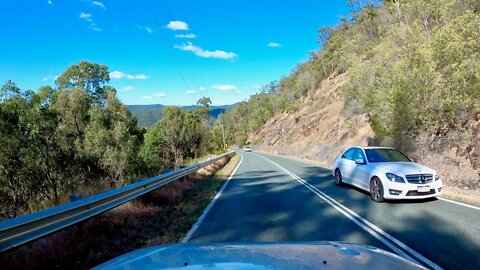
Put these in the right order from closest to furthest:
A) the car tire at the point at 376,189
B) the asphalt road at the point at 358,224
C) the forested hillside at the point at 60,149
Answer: the asphalt road at the point at 358,224 → the car tire at the point at 376,189 → the forested hillside at the point at 60,149

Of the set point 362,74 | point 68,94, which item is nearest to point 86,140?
point 68,94

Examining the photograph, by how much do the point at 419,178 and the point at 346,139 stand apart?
30533 mm

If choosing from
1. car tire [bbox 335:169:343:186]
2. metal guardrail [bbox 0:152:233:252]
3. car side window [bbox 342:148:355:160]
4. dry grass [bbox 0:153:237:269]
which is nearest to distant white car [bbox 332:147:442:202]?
car side window [bbox 342:148:355:160]

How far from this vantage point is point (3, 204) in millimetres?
16188

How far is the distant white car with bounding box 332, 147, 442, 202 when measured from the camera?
967 cm

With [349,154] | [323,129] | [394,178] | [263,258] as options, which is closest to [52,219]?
[263,258]

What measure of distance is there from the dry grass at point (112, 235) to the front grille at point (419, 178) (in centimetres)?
546

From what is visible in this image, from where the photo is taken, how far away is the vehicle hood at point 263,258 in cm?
244

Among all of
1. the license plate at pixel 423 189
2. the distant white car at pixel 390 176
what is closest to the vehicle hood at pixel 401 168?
the distant white car at pixel 390 176

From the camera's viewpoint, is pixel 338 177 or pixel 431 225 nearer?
pixel 431 225

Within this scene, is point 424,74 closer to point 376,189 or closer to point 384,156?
point 384,156

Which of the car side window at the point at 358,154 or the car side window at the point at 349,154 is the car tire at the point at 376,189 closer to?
the car side window at the point at 358,154

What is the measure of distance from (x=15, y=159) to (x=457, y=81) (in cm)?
1930

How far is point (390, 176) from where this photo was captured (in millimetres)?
9984
